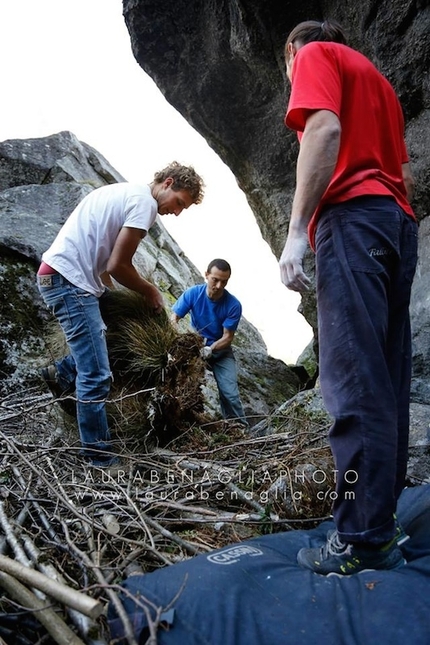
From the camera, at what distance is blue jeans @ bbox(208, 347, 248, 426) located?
4.98 m

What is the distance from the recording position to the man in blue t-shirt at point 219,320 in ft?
16.4

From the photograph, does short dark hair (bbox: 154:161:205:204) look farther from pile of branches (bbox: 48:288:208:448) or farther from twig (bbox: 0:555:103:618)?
twig (bbox: 0:555:103:618)

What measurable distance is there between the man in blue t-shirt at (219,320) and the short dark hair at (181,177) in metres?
1.70

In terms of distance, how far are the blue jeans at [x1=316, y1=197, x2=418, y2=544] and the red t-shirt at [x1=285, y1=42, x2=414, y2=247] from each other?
87 millimetres

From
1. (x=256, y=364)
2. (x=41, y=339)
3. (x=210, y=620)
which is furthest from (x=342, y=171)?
(x=256, y=364)

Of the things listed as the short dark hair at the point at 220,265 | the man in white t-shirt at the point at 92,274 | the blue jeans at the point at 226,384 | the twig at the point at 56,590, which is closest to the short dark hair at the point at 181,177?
the man in white t-shirt at the point at 92,274

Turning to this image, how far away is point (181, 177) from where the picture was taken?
339cm

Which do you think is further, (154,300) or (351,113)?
(154,300)

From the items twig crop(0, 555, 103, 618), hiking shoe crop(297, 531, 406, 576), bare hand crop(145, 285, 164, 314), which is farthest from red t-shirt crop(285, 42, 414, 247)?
bare hand crop(145, 285, 164, 314)

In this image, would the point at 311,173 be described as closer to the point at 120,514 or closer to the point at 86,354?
the point at 120,514

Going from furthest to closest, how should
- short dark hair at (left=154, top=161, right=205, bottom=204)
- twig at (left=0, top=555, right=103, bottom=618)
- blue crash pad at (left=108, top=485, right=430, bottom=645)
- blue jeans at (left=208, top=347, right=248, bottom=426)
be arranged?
blue jeans at (left=208, top=347, right=248, bottom=426) < short dark hair at (left=154, top=161, right=205, bottom=204) < blue crash pad at (left=108, top=485, right=430, bottom=645) < twig at (left=0, top=555, right=103, bottom=618)

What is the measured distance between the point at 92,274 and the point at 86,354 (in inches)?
21.1

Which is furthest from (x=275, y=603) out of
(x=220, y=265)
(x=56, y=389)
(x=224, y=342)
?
(x=220, y=265)

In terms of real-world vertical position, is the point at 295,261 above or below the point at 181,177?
below
